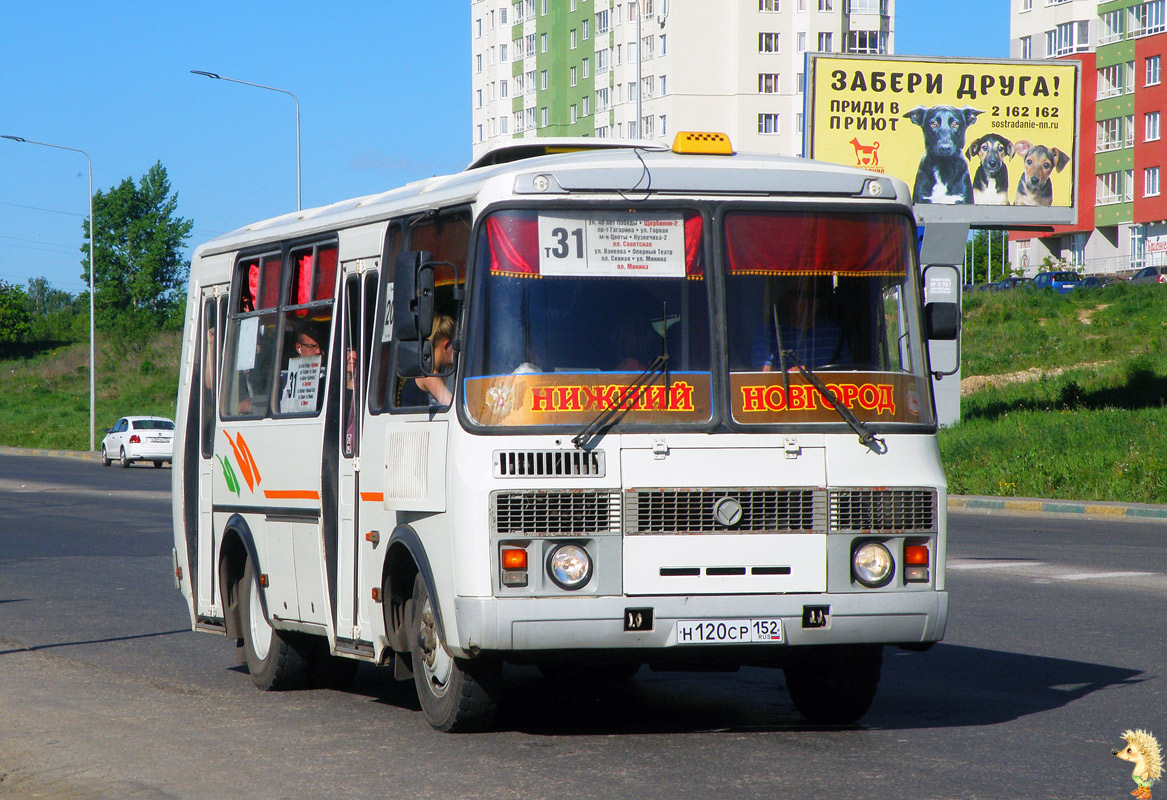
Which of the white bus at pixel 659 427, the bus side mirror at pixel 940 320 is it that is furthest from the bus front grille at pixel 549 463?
the bus side mirror at pixel 940 320

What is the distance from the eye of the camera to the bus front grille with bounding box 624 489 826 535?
707 centimetres

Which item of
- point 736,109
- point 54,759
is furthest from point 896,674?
point 736,109

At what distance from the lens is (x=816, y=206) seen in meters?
7.49

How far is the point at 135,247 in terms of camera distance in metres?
125

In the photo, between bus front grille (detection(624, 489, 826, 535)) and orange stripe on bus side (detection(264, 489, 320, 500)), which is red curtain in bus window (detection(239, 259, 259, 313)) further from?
bus front grille (detection(624, 489, 826, 535))

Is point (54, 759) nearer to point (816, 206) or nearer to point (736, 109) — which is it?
point (816, 206)

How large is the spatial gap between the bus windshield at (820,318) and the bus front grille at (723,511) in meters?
0.34

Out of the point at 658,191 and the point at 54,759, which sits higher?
the point at 658,191

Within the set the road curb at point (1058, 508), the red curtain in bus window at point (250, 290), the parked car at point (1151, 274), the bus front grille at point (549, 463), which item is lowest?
the road curb at point (1058, 508)

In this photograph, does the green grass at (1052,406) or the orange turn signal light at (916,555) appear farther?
the green grass at (1052,406)

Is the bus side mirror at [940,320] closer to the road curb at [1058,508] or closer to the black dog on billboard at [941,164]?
the road curb at [1058,508]

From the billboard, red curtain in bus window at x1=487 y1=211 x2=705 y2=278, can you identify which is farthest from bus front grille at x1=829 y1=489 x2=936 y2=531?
the billboard

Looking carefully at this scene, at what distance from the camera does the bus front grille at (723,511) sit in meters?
7.07

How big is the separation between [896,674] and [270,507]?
149 inches
